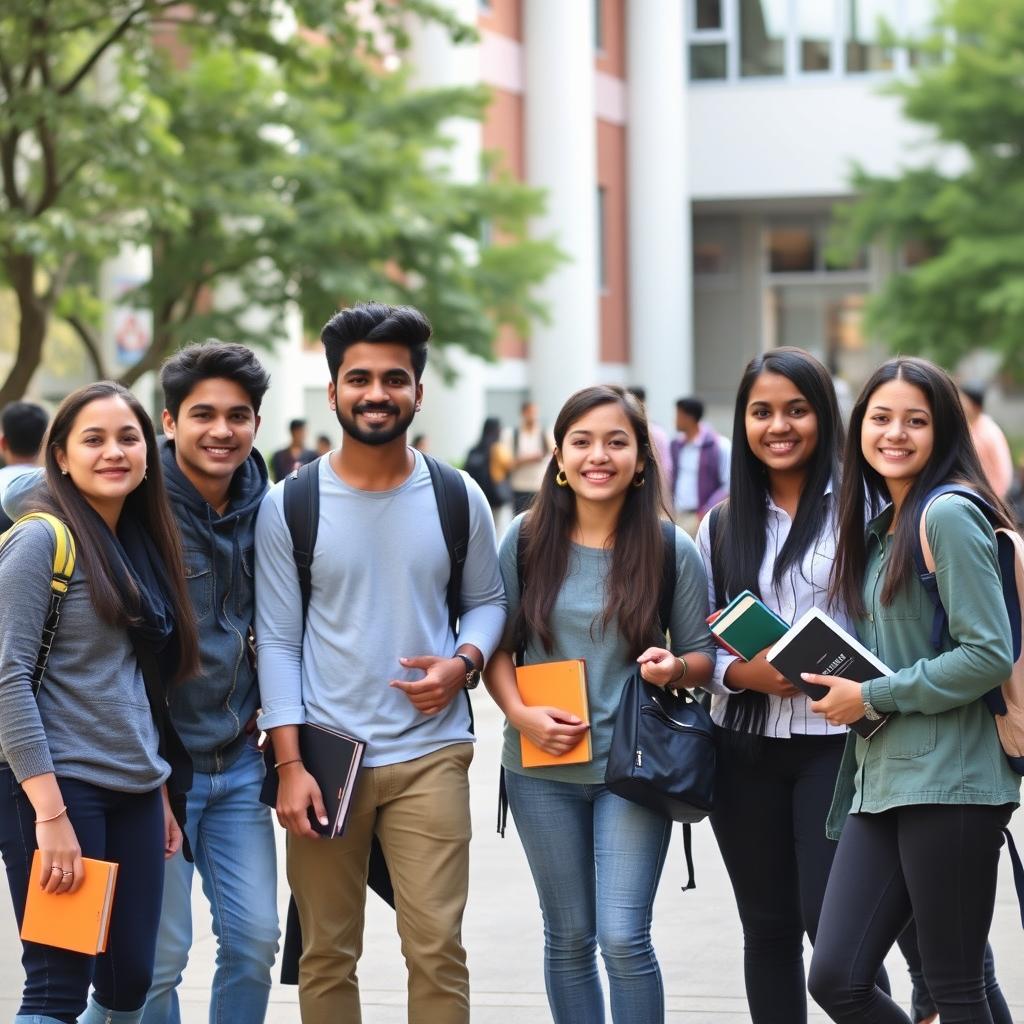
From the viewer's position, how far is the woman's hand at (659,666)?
15.0 feet

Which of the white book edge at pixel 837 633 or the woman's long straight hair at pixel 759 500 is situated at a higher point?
the woman's long straight hair at pixel 759 500

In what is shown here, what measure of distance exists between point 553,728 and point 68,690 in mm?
1239

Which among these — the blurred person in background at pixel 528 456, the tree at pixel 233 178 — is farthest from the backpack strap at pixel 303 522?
the blurred person in background at pixel 528 456

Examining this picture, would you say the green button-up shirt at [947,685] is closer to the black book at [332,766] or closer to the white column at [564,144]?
the black book at [332,766]

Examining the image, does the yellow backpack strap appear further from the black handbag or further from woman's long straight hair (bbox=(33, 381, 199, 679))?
the black handbag

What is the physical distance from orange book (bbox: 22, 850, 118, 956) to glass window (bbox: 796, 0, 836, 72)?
3808 cm

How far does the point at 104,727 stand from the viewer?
13.7 ft

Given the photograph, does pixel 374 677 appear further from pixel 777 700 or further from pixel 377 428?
pixel 777 700

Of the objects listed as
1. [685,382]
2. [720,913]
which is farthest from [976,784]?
[685,382]

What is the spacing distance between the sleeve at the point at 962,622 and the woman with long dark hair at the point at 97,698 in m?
1.76

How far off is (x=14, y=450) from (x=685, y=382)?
31.2 meters

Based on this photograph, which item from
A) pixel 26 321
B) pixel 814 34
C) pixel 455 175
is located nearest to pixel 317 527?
pixel 26 321

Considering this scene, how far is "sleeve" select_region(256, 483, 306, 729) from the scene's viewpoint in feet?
15.1

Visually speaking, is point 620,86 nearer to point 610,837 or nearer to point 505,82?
point 505,82
